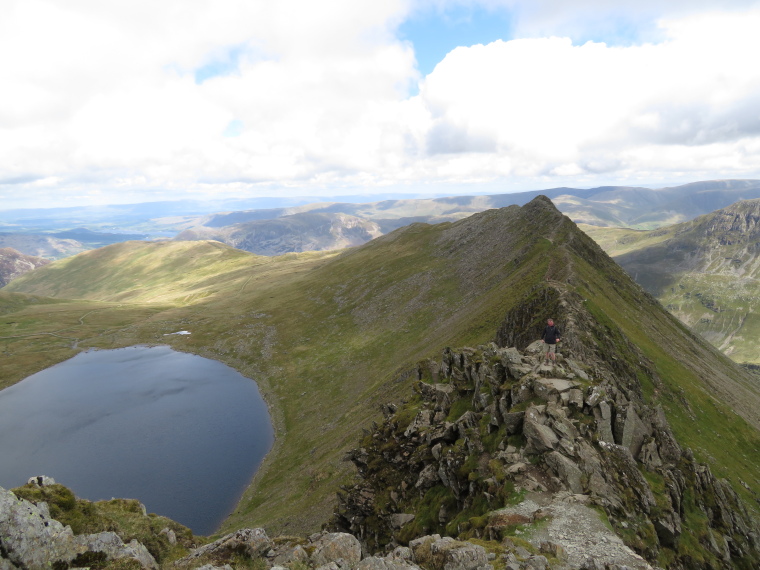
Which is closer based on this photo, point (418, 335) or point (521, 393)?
point (521, 393)

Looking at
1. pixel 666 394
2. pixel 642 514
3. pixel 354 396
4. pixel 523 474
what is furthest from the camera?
pixel 354 396

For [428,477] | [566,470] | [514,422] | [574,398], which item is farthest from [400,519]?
[574,398]

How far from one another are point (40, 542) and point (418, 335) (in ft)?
335

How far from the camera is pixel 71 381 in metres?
131

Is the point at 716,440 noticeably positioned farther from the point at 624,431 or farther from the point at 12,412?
the point at 12,412

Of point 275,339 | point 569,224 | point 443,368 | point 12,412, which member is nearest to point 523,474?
point 443,368

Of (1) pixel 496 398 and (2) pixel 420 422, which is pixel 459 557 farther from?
(2) pixel 420 422

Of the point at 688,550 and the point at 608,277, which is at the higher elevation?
the point at 608,277

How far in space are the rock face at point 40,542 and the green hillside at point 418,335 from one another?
39042 millimetres

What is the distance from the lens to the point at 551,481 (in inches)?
1030

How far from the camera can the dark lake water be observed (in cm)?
7506

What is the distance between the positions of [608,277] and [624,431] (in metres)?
83.1

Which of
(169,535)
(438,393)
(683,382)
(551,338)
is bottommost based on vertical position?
(683,382)

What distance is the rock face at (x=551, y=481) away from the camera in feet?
75.9
